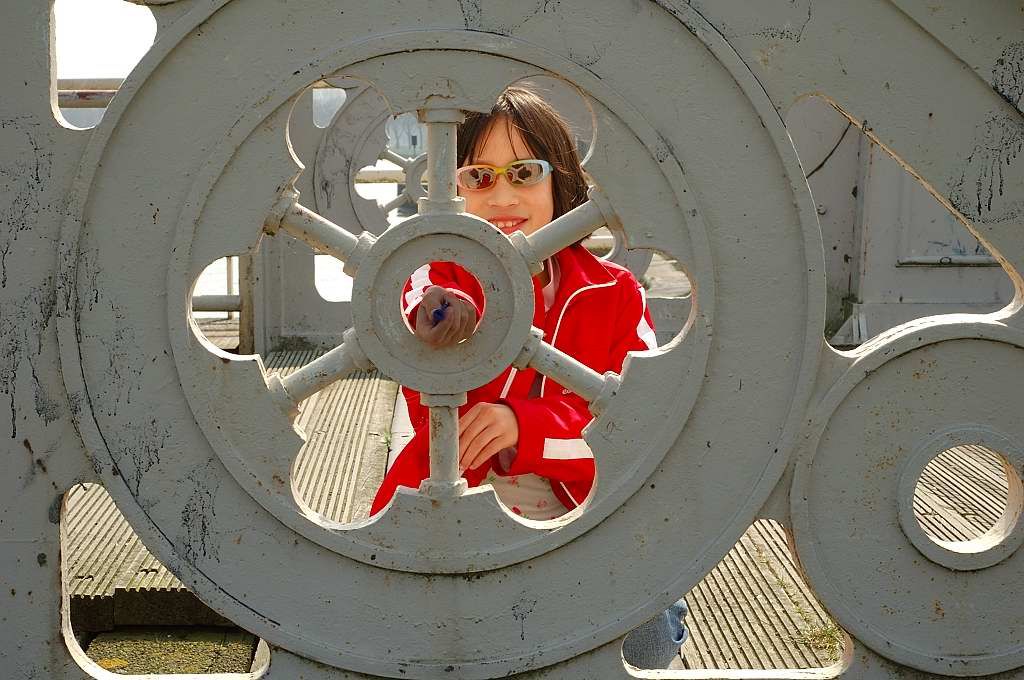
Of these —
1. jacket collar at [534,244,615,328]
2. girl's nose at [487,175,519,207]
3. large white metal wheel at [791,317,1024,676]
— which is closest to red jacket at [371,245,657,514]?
jacket collar at [534,244,615,328]

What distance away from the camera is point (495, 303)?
51.7 inches

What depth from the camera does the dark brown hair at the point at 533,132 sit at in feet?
5.89

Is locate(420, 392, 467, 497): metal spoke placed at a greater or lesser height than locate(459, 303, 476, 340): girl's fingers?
lesser

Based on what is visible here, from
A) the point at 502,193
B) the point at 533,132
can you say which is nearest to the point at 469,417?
the point at 502,193

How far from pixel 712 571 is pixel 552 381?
0.78 m

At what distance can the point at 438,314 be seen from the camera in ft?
4.25

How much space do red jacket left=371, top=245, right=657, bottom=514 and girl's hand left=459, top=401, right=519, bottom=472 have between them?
0.02 meters

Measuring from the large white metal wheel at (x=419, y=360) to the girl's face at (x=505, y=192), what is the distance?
0.51 metres

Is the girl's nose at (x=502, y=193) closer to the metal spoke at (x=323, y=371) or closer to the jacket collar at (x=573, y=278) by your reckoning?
the jacket collar at (x=573, y=278)

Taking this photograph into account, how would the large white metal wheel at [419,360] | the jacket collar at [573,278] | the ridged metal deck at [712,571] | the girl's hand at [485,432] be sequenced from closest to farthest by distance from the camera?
1. the large white metal wheel at [419,360]
2. the girl's hand at [485,432]
3. the jacket collar at [573,278]
4. the ridged metal deck at [712,571]

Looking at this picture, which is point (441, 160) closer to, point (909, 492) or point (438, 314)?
point (438, 314)

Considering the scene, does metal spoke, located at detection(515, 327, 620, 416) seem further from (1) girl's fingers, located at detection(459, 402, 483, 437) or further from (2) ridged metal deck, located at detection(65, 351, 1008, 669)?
(2) ridged metal deck, located at detection(65, 351, 1008, 669)

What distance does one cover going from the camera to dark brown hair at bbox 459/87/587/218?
1.79 m

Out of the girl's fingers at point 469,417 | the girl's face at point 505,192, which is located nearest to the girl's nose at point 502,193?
the girl's face at point 505,192
